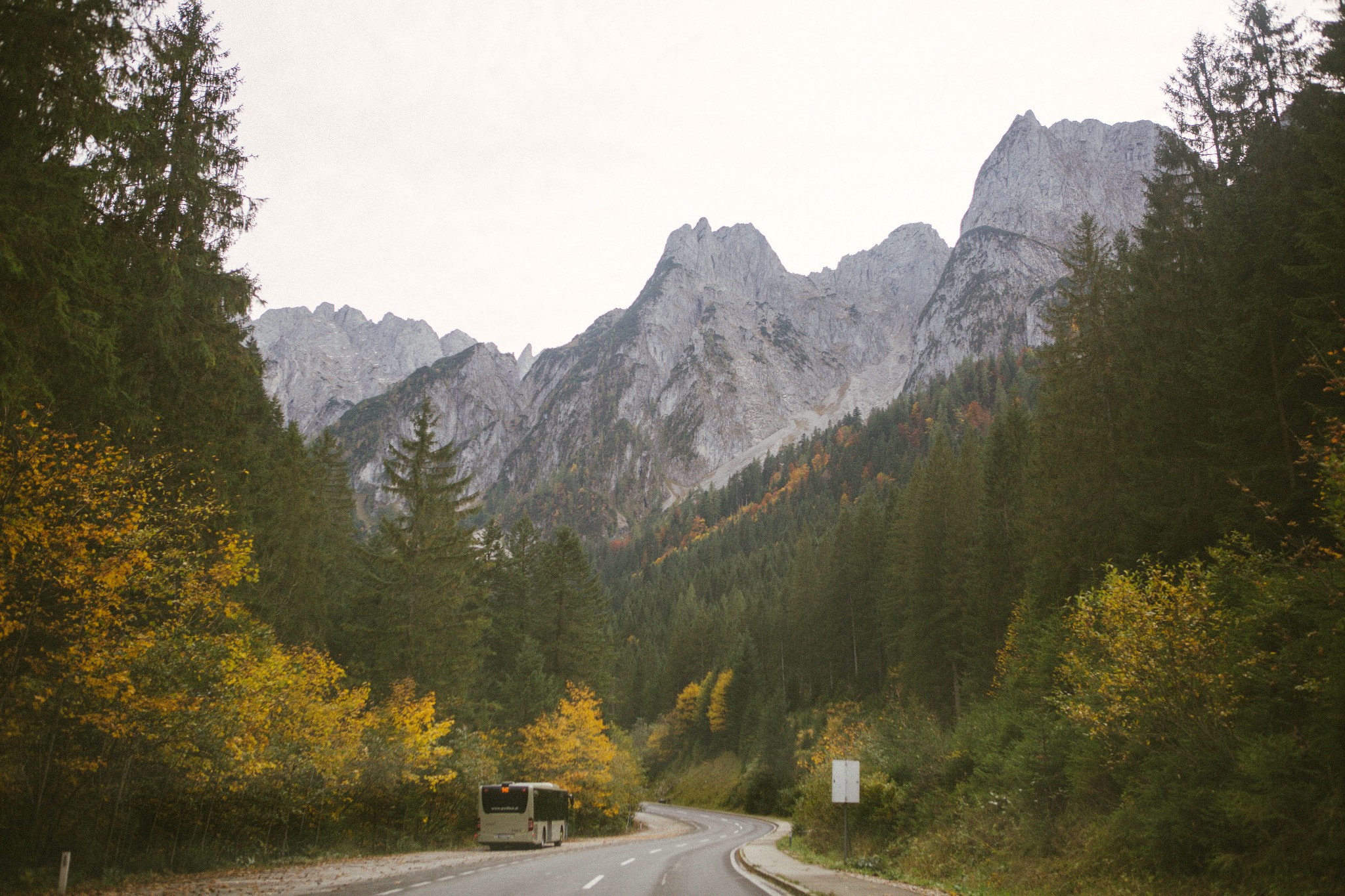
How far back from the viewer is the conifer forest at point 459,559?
423 inches

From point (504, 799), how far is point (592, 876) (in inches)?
497

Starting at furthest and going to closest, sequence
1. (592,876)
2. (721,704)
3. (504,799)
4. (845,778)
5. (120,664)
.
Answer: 1. (721,704)
2. (504,799)
3. (845,778)
4. (592,876)
5. (120,664)

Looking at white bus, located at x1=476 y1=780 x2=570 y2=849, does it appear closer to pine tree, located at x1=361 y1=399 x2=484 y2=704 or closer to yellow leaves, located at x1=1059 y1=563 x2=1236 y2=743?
pine tree, located at x1=361 y1=399 x2=484 y2=704

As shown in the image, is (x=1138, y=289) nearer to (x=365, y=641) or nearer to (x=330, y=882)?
(x=330, y=882)

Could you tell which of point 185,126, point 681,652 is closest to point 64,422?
point 185,126

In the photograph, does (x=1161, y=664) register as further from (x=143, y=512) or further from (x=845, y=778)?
(x=143, y=512)

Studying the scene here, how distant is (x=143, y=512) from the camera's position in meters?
14.0

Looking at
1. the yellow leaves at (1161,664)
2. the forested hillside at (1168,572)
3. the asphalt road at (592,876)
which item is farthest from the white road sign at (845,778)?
the yellow leaves at (1161,664)

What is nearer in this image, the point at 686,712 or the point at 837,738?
the point at 837,738

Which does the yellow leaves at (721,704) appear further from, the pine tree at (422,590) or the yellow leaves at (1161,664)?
the yellow leaves at (1161,664)

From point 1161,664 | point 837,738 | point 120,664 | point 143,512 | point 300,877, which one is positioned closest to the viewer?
point 120,664

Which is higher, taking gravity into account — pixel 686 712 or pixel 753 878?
pixel 753 878

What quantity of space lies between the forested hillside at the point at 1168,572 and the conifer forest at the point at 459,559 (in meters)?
0.10

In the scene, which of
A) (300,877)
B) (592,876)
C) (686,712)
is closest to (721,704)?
(686,712)
